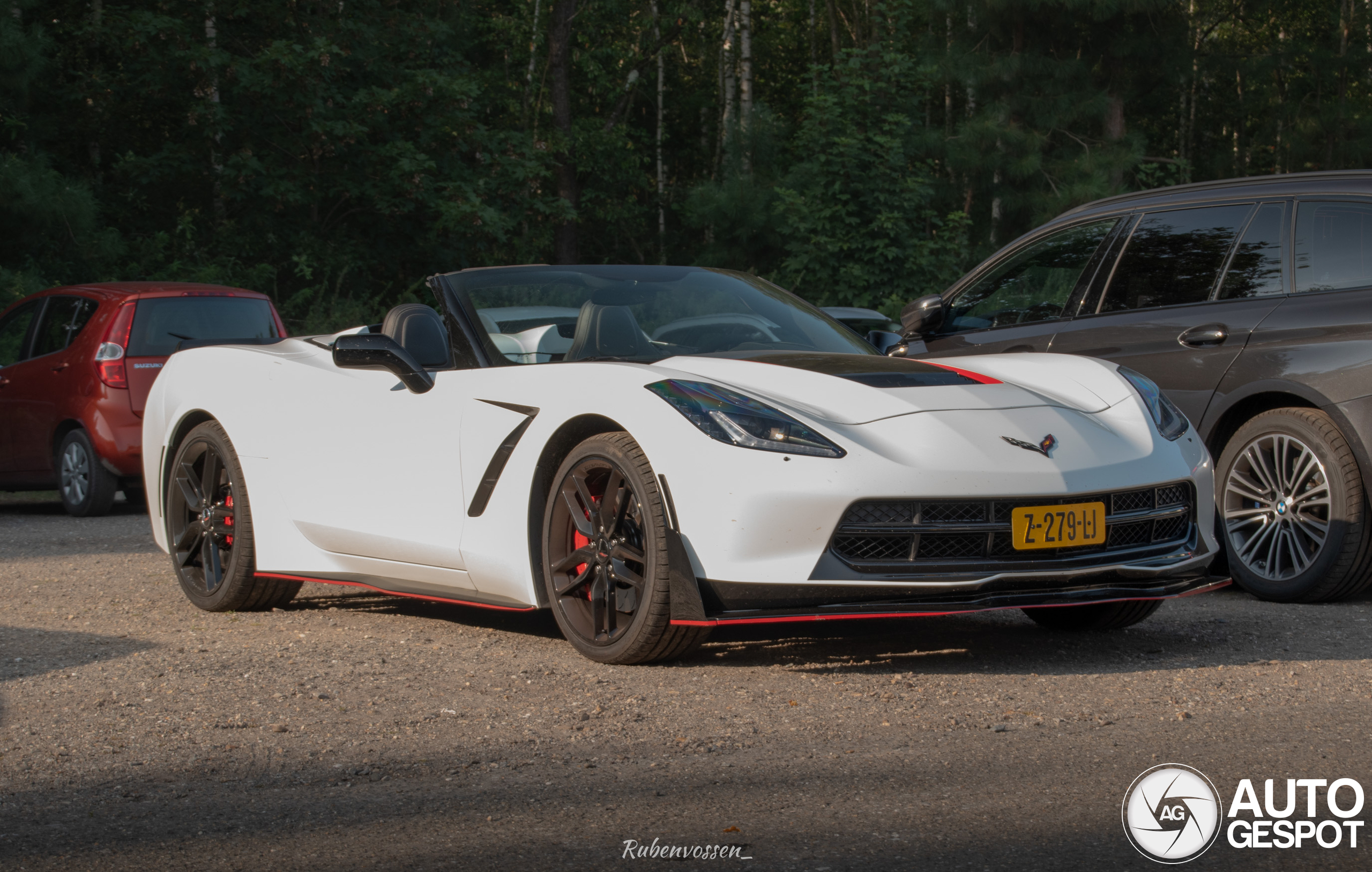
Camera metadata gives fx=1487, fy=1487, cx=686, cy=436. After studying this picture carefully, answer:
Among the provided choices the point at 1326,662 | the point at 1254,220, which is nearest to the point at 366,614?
the point at 1326,662

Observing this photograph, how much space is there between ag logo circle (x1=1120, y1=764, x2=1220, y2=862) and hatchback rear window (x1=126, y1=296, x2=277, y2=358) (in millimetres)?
→ 8959

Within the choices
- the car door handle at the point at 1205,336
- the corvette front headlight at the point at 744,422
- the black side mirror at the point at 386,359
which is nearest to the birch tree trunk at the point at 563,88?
the car door handle at the point at 1205,336

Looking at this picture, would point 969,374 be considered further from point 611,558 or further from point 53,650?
point 53,650

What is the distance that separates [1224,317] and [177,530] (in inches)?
182

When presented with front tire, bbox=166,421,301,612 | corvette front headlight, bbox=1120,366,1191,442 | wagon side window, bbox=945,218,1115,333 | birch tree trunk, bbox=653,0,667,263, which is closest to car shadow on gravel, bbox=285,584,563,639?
front tire, bbox=166,421,301,612

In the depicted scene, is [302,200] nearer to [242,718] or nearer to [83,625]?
[83,625]

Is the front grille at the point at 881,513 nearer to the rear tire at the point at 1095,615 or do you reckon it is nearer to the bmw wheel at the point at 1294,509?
the rear tire at the point at 1095,615

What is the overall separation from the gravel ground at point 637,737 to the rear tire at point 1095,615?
0.08 meters

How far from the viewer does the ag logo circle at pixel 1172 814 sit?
2898 mm

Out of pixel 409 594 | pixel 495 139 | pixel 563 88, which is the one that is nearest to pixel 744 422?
pixel 409 594

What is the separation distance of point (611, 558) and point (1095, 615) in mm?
1960

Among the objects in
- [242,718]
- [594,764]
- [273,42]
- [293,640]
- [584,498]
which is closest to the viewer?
[594,764]

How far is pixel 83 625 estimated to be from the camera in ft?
18.9

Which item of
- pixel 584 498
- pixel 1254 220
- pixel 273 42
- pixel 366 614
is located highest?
pixel 273 42
